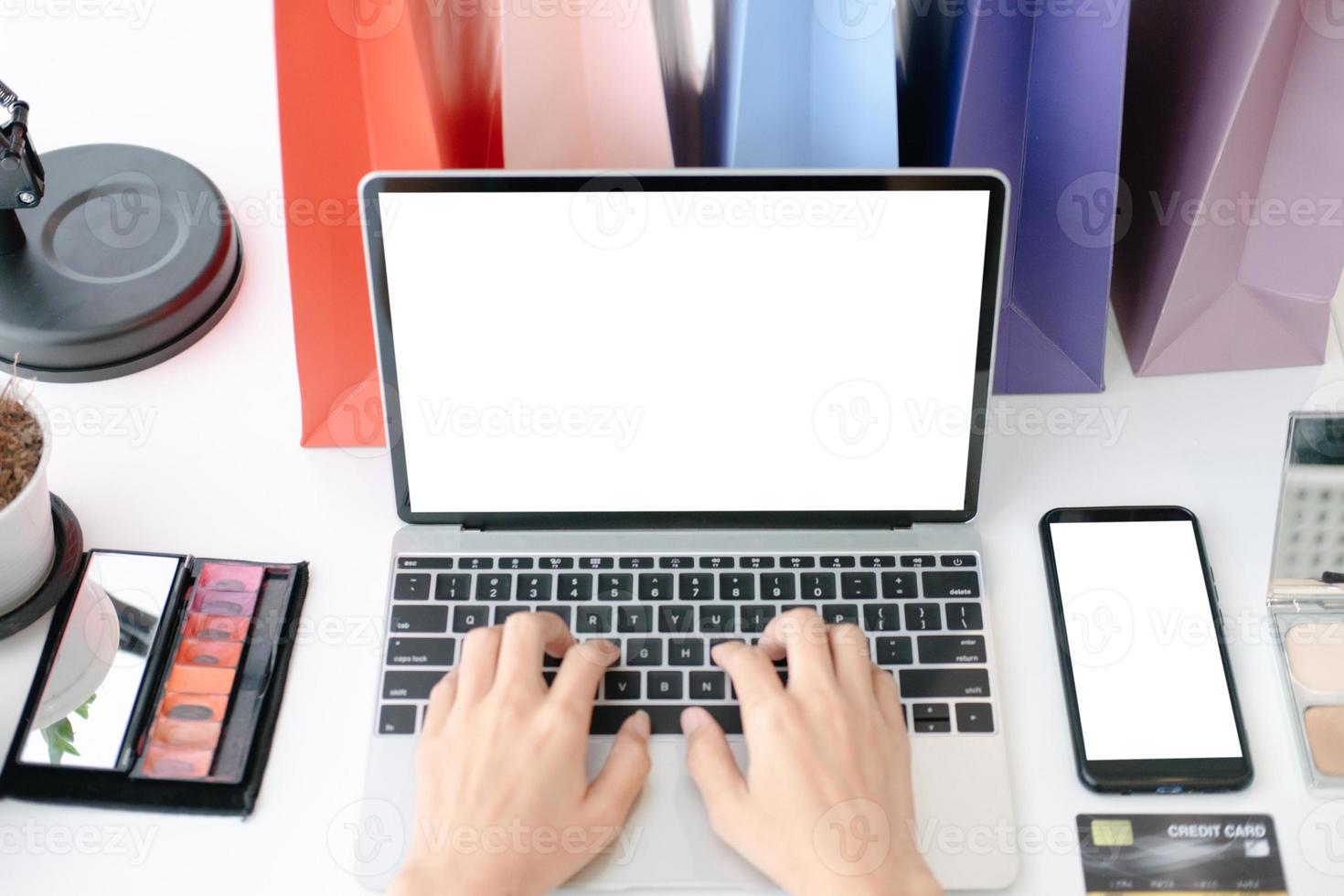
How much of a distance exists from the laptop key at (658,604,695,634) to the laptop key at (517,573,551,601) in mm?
70

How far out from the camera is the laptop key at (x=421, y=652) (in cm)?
72

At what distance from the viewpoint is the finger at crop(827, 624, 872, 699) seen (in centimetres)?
68

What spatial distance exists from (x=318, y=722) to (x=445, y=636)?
86mm

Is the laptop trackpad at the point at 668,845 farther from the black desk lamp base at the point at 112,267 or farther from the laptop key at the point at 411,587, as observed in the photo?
the black desk lamp base at the point at 112,267

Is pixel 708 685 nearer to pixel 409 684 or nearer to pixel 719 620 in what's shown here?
pixel 719 620

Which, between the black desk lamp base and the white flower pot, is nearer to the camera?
the white flower pot

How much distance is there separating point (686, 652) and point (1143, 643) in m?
0.27

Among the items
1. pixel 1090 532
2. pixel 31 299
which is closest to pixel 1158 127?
pixel 1090 532

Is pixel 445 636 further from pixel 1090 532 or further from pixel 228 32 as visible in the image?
pixel 228 32

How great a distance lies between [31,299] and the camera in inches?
32.2

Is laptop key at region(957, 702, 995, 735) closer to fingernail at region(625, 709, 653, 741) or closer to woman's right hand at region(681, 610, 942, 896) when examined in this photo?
woman's right hand at region(681, 610, 942, 896)

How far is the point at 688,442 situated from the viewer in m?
0.75

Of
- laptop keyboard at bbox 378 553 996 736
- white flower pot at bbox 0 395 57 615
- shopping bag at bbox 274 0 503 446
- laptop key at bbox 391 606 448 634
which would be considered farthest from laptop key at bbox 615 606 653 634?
white flower pot at bbox 0 395 57 615

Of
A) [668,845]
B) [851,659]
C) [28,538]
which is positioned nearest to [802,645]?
[851,659]
